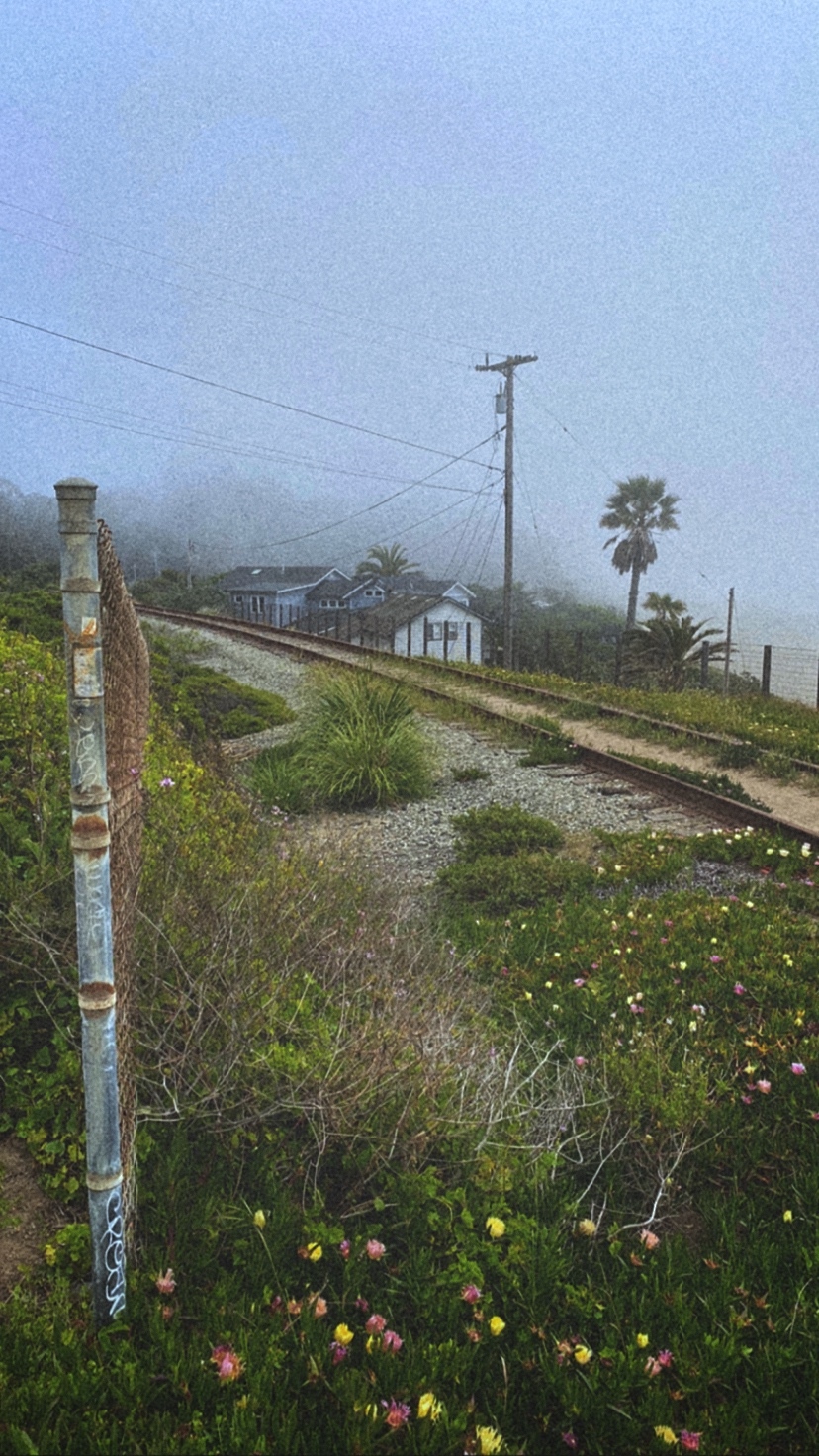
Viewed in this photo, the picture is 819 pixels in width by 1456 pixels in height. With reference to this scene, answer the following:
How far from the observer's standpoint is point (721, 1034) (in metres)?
4.31

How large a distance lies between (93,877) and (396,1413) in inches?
56.4

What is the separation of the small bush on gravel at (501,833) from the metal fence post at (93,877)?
486 centimetres

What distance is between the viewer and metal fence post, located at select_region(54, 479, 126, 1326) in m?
2.34

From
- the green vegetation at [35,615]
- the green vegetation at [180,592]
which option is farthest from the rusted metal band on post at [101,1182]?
the green vegetation at [180,592]

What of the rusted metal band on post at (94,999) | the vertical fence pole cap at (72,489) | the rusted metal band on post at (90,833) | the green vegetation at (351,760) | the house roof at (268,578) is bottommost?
the green vegetation at (351,760)

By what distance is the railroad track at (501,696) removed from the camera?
807cm

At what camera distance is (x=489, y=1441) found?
217 cm

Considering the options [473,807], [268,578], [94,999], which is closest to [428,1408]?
[94,999]

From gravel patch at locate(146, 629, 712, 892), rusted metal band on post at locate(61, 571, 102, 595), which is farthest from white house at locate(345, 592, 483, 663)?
rusted metal band on post at locate(61, 571, 102, 595)

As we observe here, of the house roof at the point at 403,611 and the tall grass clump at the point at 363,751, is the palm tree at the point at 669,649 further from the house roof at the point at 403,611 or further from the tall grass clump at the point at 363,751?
the house roof at the point at 403,611

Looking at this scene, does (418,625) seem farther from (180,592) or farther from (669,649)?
(669,649)

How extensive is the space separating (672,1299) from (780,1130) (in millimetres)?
1097

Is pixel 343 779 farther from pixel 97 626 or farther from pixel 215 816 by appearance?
pixel 97 626

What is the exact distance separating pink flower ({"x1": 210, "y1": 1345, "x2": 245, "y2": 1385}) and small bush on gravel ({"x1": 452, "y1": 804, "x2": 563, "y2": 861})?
16.2ft
